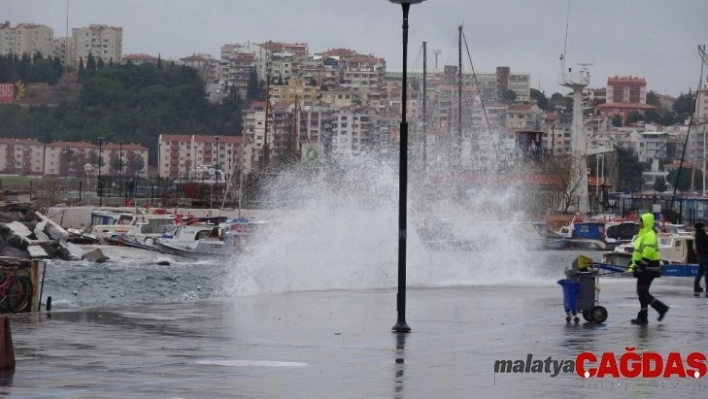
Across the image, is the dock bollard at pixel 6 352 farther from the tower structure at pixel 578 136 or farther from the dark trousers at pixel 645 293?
the tower structure at pixel 578 136

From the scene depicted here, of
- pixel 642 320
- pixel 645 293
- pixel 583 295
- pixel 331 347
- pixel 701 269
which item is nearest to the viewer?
pixel 331 347

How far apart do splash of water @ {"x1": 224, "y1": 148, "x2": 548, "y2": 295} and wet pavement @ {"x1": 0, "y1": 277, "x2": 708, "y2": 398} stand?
9.25 meters

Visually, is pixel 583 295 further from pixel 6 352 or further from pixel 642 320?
pixel 6 352

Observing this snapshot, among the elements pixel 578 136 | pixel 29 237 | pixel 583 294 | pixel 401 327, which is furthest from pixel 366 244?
pixel 578 136

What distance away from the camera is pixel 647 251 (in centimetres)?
2389

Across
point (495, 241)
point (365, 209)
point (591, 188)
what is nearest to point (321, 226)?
point (365, 209)

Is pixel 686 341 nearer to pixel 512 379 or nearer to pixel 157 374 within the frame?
pixel 512 379

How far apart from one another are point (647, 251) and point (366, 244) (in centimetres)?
1996

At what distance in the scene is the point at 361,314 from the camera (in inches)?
1030

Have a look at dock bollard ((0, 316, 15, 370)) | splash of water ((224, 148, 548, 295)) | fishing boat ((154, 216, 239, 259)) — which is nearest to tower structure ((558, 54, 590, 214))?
fishing boat ((154, 216, 239, 259))

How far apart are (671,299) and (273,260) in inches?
563

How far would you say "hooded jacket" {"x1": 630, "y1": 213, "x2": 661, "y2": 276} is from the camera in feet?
78.2

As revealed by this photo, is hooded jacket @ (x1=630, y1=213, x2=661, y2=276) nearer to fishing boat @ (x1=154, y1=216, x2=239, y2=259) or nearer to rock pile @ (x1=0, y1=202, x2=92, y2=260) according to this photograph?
rock pile @ (x1=0, y1=202, x2=92, y2=260)

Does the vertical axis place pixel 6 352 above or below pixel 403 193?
below
